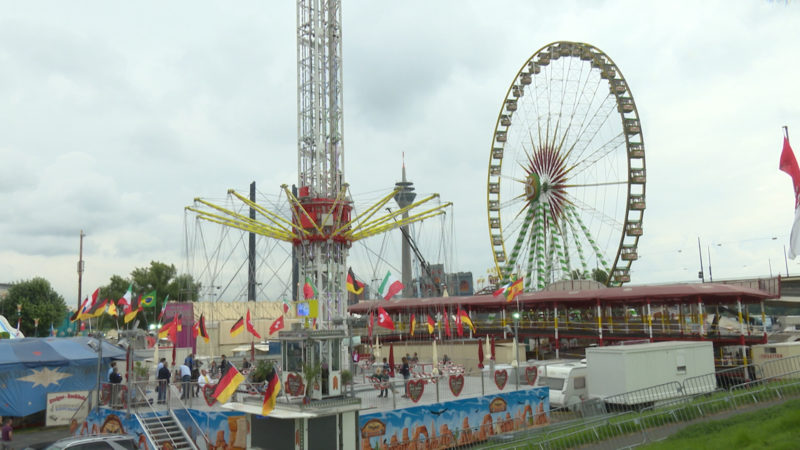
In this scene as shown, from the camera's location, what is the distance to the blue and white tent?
25969 mm

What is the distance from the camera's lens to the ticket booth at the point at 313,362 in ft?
58.3

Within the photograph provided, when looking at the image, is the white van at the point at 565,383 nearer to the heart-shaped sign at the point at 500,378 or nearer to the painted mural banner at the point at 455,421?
the painted mural banner at the point at 455,421

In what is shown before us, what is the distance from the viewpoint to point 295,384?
17828mm

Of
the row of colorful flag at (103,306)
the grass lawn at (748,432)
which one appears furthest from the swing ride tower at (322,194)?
the grass lawn at (748,432)

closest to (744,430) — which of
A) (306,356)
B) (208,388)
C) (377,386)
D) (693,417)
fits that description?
(693,417)

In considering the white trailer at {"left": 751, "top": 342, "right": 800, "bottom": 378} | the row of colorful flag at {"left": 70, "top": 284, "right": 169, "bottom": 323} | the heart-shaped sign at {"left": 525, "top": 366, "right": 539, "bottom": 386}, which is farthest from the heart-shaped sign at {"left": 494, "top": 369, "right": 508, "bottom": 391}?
the row of colorful flag at {"left": 70, "top": 284, "right": 169, "bottom": 323}

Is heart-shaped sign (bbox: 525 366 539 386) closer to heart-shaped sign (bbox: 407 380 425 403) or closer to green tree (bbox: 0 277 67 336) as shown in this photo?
heart-shaped sign (bbox: 407 380 425 403)

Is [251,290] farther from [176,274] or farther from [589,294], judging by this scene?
[589,294]

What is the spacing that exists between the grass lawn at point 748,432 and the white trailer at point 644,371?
669 cm

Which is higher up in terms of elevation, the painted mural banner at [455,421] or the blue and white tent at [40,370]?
the blue and white tent at [40,370]

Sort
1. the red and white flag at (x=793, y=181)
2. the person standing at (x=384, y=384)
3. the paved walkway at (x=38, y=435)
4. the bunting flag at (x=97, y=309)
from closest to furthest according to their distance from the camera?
the red and white flag at (x=793, y=181) < the person standing at (x=384, y=384) < the paved walkway at (x=38, y=435) < the bunting flag at (x=97, y=309)

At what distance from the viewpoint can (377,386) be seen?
22.5 meters

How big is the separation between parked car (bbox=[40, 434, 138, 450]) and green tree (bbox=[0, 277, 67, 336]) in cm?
5549

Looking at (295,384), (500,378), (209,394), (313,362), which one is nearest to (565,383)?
(500,378)
